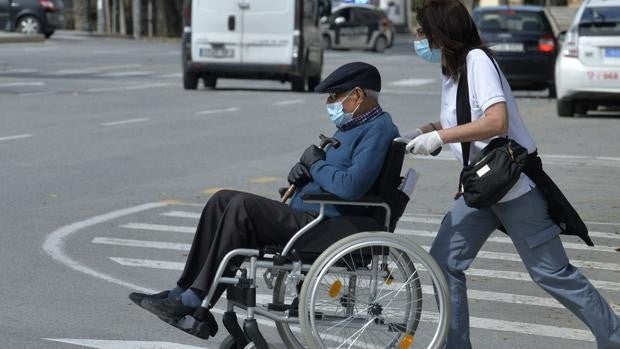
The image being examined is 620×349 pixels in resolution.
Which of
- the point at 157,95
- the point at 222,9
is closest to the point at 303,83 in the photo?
the point at 222,9

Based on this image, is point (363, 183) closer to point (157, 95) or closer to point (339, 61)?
point (157, 95)

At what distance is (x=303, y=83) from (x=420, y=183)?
47.3 ft

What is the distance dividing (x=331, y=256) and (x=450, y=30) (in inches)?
40.4

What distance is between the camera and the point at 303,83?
28.1 meters

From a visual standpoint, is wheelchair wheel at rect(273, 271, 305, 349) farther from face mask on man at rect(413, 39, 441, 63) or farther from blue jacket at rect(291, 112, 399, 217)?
face mask on man at rect(413, 39, 441, 63)

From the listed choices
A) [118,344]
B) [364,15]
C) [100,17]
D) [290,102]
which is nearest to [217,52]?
[290,102]

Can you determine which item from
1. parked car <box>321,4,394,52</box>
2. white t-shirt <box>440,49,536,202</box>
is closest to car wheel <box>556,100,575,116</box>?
white t-shirt <box>440,49,536,202</box>

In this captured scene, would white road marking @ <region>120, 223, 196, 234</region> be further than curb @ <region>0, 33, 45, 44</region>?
No

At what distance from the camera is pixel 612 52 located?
20.6 metres

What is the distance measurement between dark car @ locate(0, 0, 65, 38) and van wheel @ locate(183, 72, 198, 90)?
23130mm

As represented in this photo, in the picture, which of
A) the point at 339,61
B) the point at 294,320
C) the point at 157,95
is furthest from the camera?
the point at 339,61

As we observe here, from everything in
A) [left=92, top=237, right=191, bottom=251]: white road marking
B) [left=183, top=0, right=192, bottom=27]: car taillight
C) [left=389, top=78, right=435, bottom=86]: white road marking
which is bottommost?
[left=389, top=78, right=435, bottom=86]: white road marking

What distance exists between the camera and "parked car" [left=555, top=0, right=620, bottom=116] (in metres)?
20.6

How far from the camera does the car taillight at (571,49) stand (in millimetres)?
21016
